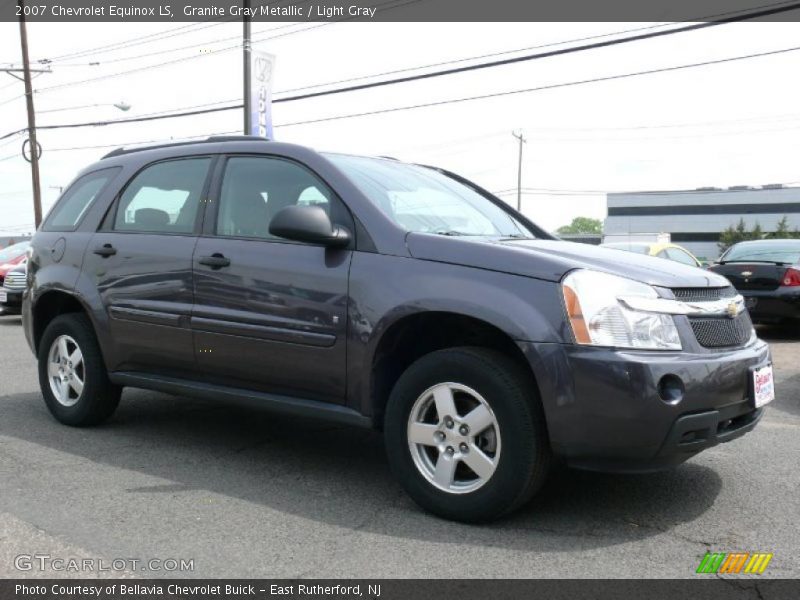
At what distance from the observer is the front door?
3961 millimetres

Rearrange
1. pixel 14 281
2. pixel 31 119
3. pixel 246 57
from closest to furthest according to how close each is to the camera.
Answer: pixel 14 281
pixel 246 57
pixel 31 119

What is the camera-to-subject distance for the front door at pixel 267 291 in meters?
3.96

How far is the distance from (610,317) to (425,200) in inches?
56.2

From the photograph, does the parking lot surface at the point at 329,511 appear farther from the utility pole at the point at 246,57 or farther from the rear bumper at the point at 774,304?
the utility pole at the point at 246,57

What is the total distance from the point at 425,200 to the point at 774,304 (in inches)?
289

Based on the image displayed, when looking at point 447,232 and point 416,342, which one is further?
point 447,232

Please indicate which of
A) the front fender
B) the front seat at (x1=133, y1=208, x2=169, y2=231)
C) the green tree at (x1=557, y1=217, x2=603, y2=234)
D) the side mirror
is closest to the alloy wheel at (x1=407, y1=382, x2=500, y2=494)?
the front fender

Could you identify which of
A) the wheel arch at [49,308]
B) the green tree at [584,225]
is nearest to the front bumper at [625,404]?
the wheel arch at [49,308]

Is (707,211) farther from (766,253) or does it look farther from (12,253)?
(12,253)

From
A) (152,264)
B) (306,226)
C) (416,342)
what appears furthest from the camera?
(152,264)

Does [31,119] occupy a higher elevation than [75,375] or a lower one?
higher

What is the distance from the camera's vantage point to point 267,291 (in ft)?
13.5
